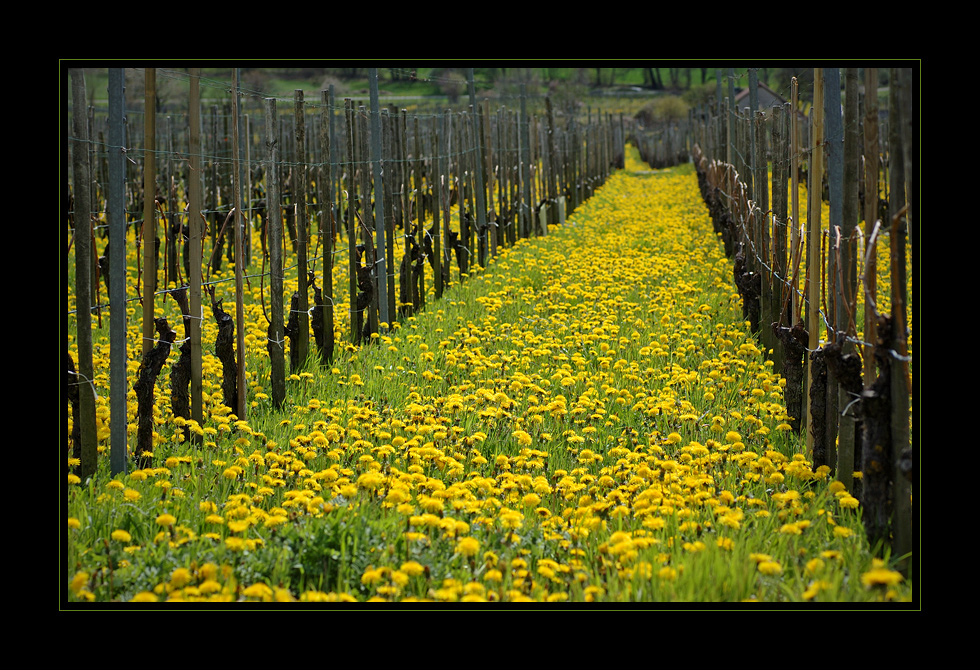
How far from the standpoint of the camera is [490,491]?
4.45 meters

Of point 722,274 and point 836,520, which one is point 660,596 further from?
point 722,274

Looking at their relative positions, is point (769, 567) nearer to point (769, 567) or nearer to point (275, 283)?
point (769, 567)

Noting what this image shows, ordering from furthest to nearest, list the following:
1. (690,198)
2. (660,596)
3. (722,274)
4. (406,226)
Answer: (690,198) → (722,274) → (406,226) → (660,596)

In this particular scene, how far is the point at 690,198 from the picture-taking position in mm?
24812

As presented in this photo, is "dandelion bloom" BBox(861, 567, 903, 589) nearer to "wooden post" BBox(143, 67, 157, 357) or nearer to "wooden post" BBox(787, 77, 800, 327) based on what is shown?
"wooden post" BBox(787, 77, 800, 327)

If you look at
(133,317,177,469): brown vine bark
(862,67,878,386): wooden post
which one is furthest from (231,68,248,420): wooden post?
(862,67,878,386): wooden post

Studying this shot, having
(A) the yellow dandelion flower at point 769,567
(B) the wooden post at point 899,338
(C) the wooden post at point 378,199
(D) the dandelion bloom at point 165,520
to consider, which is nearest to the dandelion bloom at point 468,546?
(A) the yellow dandelion flower at point 769,567

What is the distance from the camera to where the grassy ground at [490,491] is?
12.0 ft

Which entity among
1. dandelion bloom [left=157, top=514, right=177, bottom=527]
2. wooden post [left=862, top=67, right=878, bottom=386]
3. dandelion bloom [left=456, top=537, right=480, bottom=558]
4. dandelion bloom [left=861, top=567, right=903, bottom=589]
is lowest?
dandelion bloom [left=861, top=567, right=903, bottom=589]

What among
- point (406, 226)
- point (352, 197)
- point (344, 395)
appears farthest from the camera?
point (406, 226)

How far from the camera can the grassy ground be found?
12.0ft

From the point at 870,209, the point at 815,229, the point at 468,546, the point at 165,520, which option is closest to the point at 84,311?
the point at 165,520

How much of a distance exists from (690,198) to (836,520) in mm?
21274
